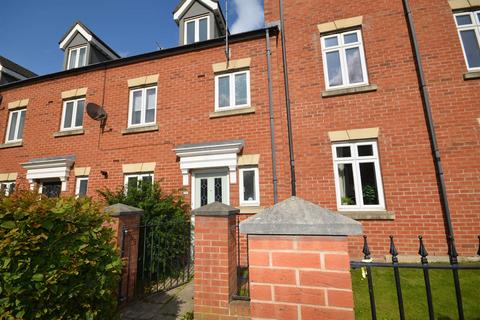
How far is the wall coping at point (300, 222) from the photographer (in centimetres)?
174

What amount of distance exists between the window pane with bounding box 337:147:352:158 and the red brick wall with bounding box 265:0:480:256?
0.26 m

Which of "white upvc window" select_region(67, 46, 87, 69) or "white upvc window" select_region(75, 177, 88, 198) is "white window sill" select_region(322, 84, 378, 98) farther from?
"white upvc window" select_region(67, 46, 87, 69)

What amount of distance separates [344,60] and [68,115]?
992cm

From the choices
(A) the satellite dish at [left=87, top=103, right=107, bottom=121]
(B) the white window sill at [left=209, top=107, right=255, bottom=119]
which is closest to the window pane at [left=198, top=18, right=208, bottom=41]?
(B) the white window sill at [left=209, top=107, right=255, bottom=119]

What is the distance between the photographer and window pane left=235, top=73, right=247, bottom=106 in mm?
7441

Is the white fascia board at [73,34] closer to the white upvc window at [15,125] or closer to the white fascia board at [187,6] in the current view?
the white upvc window at [15,125]

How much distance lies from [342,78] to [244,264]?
575 cm

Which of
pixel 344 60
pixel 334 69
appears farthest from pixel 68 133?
pixel 344 60

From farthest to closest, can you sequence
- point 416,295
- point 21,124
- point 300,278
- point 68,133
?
1. point 21,124
2. point 68,133
3. point 416,295
4. point 300,278

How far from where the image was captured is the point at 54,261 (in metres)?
2.19

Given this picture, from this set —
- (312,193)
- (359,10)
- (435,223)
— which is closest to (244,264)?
(312,193)

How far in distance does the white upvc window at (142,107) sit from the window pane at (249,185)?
3.75 m

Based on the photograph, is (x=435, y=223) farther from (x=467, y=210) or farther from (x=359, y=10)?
(x=359, y=10)

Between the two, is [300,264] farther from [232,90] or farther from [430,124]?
[232,90]
